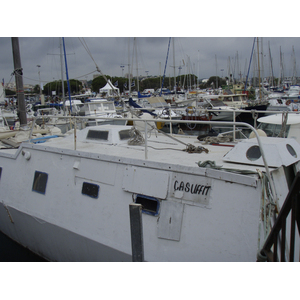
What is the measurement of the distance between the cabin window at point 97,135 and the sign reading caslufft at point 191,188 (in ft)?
10.0

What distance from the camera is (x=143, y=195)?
210 inches

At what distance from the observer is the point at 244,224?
14.1 ft

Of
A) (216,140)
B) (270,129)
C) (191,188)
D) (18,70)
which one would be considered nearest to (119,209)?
(191,188)

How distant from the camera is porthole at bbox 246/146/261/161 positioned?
16.0ft

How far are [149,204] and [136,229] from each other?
1116 mm

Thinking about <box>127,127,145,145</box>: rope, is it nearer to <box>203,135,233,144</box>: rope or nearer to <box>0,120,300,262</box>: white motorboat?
<box>0,120,300,262</box>: white motorboat

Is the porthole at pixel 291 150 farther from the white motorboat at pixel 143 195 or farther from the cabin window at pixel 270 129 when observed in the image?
the cabin window at pixel 270 129

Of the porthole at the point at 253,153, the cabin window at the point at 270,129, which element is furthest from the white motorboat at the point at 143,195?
the cabin window at the point at 270,129

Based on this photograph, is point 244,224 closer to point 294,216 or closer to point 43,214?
point 294,216

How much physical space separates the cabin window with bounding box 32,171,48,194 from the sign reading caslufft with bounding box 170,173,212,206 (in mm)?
3555

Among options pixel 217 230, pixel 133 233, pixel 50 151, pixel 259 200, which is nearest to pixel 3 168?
pixel 50 151

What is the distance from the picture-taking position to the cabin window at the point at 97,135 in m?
7.50

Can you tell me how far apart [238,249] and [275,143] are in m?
1.93

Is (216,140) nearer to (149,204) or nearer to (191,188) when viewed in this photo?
(191,188)
